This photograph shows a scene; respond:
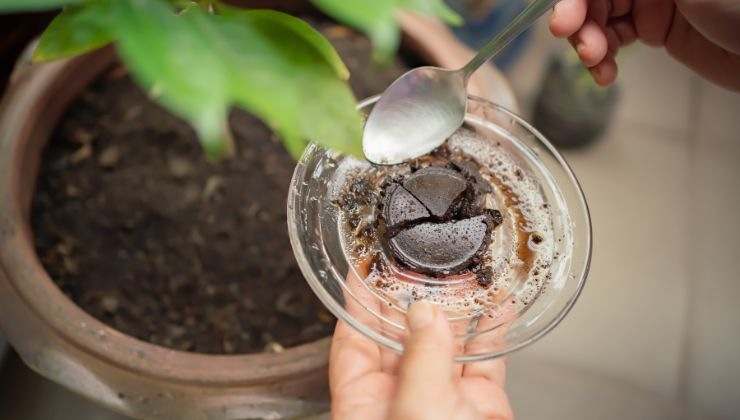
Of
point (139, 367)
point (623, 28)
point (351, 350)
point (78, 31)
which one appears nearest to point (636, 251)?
point (623, 28)

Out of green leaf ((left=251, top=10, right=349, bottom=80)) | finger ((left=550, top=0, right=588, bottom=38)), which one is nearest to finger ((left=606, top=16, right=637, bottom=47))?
finger ((left=550, top=0, right=588, bottom=38))

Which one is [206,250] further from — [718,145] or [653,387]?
[718,145]

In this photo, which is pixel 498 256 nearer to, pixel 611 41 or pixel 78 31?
pixel 611 41

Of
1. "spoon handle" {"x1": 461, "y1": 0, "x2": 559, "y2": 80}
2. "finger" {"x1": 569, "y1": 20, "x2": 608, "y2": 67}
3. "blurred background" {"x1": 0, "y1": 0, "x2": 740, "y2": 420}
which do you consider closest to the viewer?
"spoon handle" {"x1": 461, "y1": 0, "x2": 559, "y2": 80}

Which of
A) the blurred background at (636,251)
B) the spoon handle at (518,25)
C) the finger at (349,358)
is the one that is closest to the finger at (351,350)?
the finger at (349,358)

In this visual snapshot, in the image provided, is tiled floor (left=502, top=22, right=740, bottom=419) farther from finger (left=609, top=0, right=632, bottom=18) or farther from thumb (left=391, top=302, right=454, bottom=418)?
thumb (left=391, top=302, right=454, bottom=418)

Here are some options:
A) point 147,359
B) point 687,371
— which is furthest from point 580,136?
point 147,359
